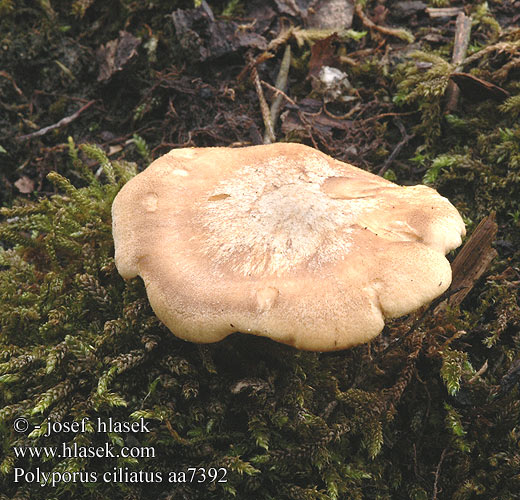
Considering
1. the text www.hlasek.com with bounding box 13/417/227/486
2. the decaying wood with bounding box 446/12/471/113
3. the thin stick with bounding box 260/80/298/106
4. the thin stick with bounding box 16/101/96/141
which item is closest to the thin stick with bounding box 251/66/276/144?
the thin stick with bounding box 260/80/298/106

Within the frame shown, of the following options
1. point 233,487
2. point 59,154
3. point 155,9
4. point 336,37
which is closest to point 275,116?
point 336,37

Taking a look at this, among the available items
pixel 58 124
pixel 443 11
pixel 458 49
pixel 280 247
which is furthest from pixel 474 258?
pixel 58 124

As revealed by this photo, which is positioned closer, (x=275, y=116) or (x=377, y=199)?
(x=377, y=199)

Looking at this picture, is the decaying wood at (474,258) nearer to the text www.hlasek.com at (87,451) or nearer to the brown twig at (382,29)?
the text www.hlasek.com at (87,451)

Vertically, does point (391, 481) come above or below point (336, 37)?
below

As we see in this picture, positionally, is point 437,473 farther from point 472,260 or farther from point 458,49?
point 458,49

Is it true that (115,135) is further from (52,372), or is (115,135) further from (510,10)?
(510,10)
